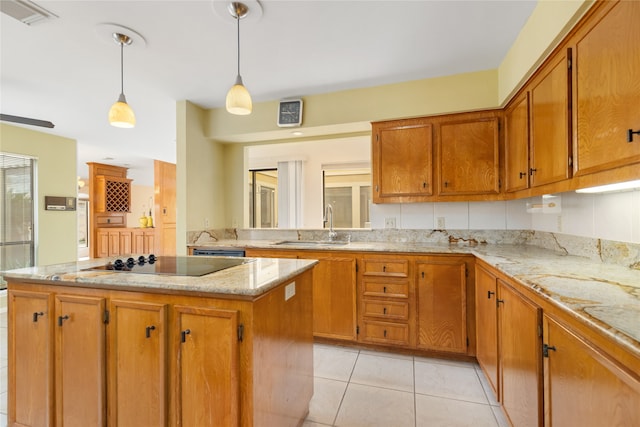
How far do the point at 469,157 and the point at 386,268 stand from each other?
128 cm

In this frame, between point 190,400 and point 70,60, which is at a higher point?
point 70,60

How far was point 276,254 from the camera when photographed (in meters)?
2.87

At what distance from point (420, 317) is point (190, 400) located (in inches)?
74.5

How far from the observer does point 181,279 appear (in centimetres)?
134

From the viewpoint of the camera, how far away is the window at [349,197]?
5406mm

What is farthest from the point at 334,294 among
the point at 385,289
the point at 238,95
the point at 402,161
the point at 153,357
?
the point at 238,95

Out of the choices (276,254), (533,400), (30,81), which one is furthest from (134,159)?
(533,400)

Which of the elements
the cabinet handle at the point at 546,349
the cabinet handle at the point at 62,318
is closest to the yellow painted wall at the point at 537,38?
the cabinet handle at the point at 546,349

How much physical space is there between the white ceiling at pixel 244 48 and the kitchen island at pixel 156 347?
161cm

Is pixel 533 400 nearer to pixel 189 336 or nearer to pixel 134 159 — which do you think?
pixel 189 336

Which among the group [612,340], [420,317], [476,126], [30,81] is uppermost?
[30,81]

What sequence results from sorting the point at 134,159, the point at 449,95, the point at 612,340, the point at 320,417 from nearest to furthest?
the point at 612,340 < the point at 320,417 < the point at 449,95 < the point at 134,159

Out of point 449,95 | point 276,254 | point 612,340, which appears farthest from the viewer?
point 276,254

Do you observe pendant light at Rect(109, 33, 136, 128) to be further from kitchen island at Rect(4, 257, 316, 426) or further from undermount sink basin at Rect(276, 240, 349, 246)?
undermount sink basin at Rect(276, 240, 349, 246)
